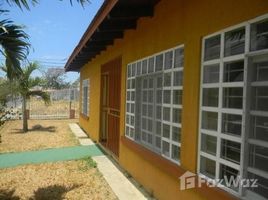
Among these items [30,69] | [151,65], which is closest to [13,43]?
[151,65]

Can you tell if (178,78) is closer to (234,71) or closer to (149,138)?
(234,71)

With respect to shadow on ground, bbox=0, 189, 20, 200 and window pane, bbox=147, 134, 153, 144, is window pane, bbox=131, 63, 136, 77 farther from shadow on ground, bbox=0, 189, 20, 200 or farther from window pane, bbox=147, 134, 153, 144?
shadow on ground, bbox=0, 189, 20, 200

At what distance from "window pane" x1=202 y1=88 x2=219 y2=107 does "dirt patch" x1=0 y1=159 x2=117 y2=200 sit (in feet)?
9.47

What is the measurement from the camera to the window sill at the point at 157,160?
4999mm

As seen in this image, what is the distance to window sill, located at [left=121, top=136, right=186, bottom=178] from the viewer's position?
5.00m

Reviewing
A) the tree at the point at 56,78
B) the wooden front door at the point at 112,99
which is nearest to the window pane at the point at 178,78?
the wooden front door at the point at 112,99

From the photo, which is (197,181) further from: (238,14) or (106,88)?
(106,88)

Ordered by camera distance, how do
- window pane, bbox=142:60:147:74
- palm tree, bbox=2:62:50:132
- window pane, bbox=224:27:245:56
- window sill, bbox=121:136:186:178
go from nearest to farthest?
1. window pane, bbox=224:27:245:56
2. window sill, bbox=121:136:186:178
3. window pane, bbox=142:60:147:74
4. palm tree, bbox=2:62:50:132

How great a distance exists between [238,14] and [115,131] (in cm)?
693

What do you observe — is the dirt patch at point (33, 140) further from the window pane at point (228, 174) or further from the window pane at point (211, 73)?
the window pane at point (228, 174)

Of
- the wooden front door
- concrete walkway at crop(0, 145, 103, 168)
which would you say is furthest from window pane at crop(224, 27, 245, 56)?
concrete walkway at crop(0, 145, 103, 168)

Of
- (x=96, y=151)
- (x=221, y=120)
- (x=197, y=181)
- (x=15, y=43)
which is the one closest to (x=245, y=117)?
(x=221, y=120)

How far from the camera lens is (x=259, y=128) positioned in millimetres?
3328

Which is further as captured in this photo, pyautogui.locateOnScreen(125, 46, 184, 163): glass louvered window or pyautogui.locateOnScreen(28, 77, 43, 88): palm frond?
pyautogui.locateOnScreen(28, 77, 43, 88): palm frond
